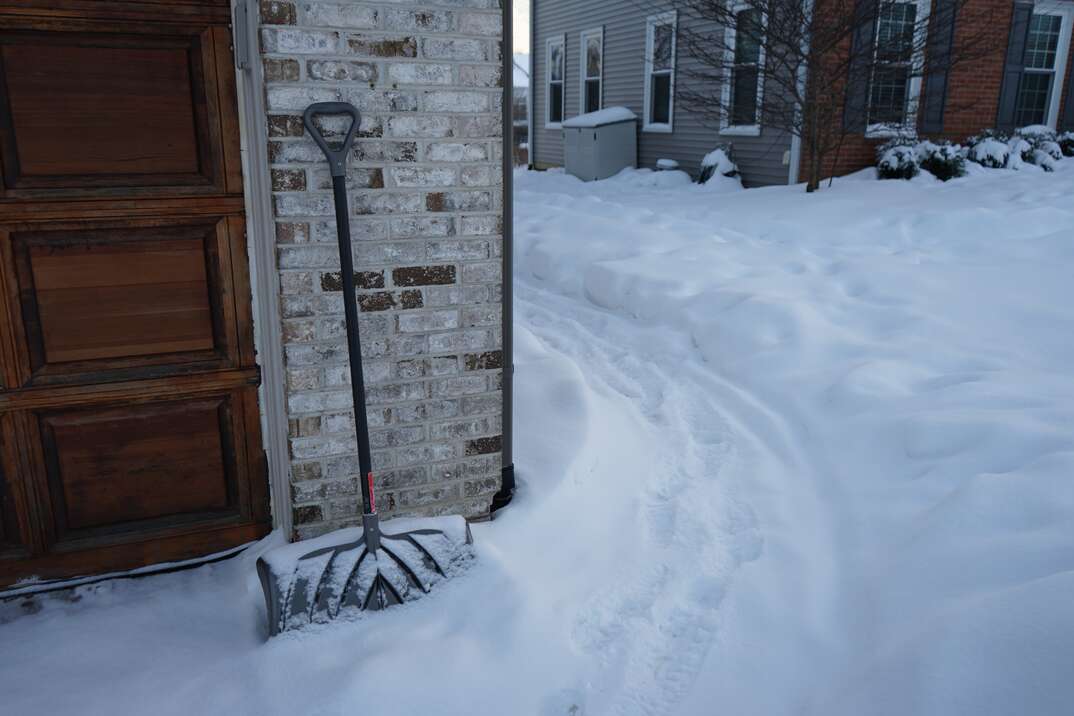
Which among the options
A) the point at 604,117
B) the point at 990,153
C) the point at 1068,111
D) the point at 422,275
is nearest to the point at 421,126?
the point at 422,275

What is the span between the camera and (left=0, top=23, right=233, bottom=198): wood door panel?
2.21 metres

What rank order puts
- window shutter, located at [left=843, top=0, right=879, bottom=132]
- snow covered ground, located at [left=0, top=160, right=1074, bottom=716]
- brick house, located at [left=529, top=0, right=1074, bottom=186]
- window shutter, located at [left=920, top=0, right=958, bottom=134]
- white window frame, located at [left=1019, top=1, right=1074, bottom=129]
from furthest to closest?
white window frame, located at [left=1019, top=1, right=1074, bottom=129], brick house, located at [left=529, top=0, right=1074, bottom=186], window shutter, located at [left=920, top=0, right=958, bottom=134], window shutter, located at [left=843, top=0, right=879, bottom=132], snow covered ground, located at [left=0, top=160, right=1074, bottom=716]

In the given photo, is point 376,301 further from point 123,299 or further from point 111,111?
point 111,111

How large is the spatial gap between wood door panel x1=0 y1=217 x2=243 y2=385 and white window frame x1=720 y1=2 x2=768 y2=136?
376 inches

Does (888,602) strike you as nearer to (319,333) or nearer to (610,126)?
(319,333)

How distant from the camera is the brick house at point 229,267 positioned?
2.26 metres

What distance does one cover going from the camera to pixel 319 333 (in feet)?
7.98

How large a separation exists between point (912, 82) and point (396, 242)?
36.6ft

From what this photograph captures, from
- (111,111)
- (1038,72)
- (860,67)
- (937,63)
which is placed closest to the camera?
(111,111)

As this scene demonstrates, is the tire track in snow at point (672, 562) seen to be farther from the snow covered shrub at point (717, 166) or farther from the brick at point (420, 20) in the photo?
the snow covered shrub at point (717, 166)

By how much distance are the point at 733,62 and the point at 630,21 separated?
3.41 metres

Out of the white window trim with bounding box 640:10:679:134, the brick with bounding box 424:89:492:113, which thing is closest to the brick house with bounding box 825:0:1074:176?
the white window trim with bounding box 640:10:679:134

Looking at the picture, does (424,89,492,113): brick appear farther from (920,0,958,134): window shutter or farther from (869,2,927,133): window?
(920,0,958,134): window shutter

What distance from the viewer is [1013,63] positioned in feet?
39.1
